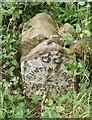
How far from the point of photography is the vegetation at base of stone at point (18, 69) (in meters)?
2.76

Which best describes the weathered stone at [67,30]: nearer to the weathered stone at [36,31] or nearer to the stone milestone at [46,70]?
the weathered stone at [36,31]

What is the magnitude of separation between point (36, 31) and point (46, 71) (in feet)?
1.44

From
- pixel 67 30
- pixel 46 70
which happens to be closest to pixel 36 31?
pixel 67 30

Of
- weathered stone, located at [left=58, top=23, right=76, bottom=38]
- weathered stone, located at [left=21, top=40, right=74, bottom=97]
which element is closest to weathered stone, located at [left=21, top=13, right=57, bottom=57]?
weathered stone, located at [left=58, top=23, right=76, bottom=38]

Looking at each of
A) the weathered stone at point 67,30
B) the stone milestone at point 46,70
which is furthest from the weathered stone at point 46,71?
the weathered stone at point 67,30

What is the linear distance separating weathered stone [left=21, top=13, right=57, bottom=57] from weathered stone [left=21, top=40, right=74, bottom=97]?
0.19 m

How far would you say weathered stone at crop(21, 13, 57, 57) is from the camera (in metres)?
3.25

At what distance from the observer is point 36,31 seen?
10.8ft

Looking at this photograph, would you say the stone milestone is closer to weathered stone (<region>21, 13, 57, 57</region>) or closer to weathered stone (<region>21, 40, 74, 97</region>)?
weathered stone (<region>21, 40, 74, 97</region>)

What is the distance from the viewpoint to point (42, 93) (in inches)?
120

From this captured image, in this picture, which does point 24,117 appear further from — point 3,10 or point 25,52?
point 3,10

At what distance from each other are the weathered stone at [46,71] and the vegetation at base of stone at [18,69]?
75mm

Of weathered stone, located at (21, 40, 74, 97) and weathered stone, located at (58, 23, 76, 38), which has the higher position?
weathered stone, located at (58, 23, 76, 38)

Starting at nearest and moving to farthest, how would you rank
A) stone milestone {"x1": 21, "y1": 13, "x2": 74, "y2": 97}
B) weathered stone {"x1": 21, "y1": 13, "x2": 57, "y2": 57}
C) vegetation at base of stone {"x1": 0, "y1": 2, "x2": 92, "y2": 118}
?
vegetation at base of stone {"x1": 0, "y1": 2, "x2": 92, "y2": 118} → stone milestone {"x1": 21, "y1": 13, "x2": 74, "y2": 97} → weathered stone {"x1": 21, "y1": 13, "x2": 57, "y2": 57}
